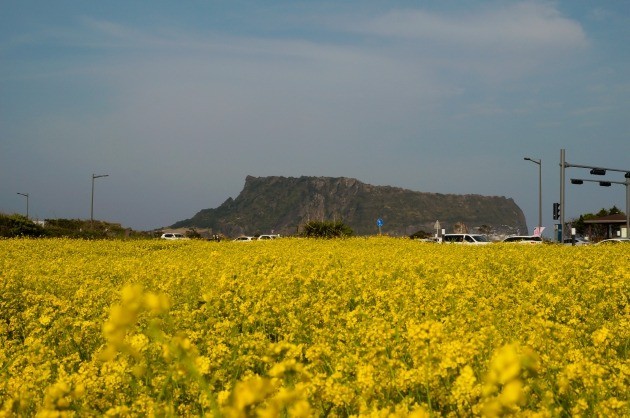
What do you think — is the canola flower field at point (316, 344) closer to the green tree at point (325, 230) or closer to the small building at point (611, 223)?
the green tree at point (325, 230)

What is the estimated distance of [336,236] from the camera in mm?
34812

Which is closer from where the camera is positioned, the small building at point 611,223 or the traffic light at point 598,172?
the traffic light at point 598,172

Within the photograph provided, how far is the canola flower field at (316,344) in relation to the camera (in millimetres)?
2793

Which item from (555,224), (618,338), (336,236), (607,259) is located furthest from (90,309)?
(555,224)

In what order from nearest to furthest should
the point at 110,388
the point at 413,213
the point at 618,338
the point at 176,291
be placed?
the point at 110,388, the point at 618,338, the point at 176,291, the point at 413,213

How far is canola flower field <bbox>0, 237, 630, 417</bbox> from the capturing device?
2.79 meters

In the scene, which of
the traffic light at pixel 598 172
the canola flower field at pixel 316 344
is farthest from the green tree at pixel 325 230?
the canola flower field at pixel 316 344

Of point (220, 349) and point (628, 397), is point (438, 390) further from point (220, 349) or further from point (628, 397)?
point (220, 349)

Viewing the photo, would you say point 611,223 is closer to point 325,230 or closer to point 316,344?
point 325,230

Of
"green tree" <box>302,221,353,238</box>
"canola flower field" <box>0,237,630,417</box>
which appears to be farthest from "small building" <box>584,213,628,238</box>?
"canola flower field" <box>0,237,630,417</box>

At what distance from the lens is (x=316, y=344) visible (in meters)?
5.36

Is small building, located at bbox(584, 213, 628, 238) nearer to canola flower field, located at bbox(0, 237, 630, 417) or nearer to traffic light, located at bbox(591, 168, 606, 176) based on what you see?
traffic light, located at bbox(591, 168, 606, 176)

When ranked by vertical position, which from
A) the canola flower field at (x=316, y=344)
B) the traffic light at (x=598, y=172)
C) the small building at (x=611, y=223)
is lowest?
the canola flower field at (x=316, y=344)

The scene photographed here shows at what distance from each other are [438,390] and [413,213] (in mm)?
191245
